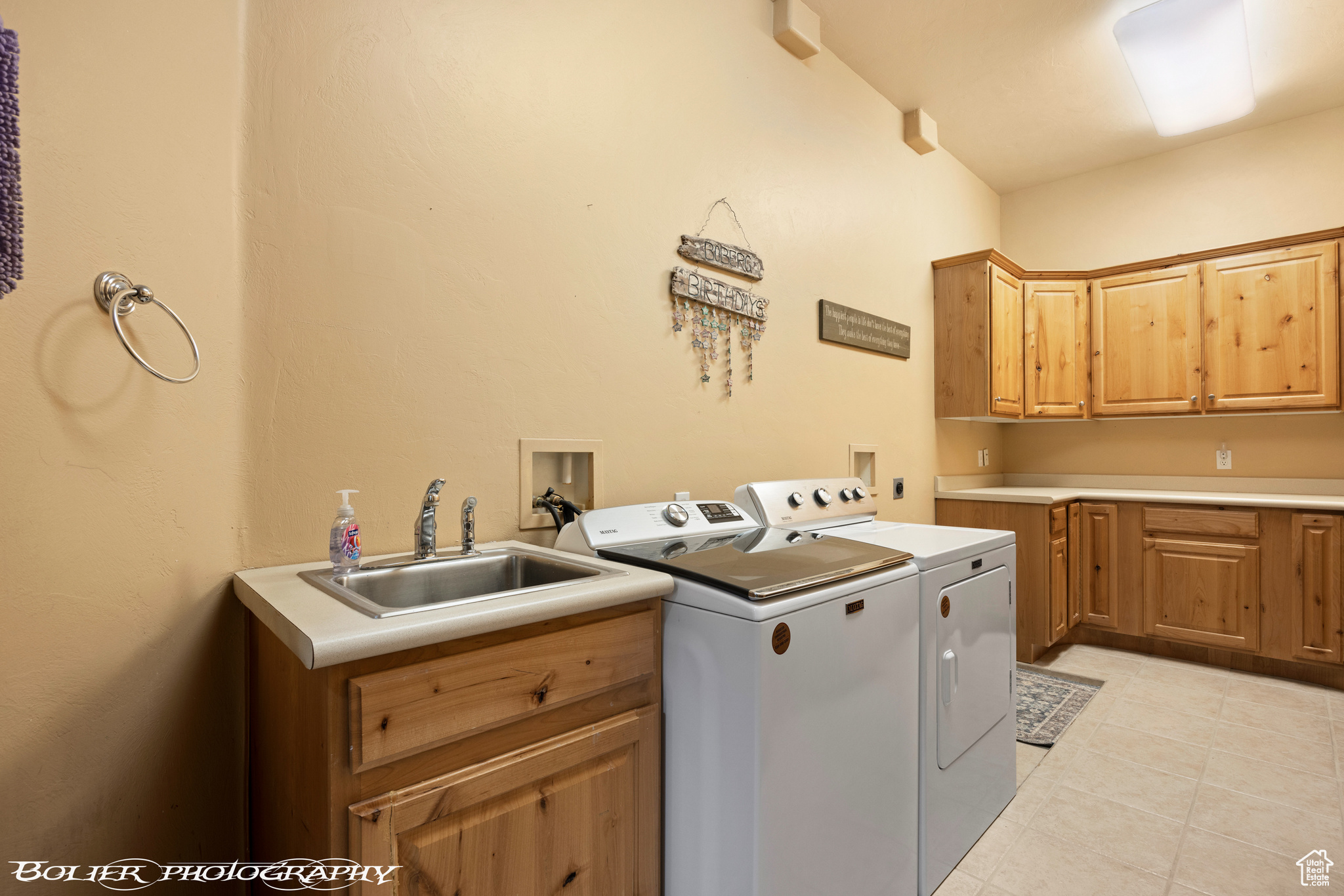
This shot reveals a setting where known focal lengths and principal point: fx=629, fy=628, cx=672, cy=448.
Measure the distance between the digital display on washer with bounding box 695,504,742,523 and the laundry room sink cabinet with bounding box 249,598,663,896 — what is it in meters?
0.66

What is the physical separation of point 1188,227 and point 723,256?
3209 mm

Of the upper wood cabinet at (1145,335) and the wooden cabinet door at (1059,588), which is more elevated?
the upper wood cabinet at (1145,335)

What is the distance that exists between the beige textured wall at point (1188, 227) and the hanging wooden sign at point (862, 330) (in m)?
1.67

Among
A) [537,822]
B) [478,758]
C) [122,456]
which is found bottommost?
[537,822]

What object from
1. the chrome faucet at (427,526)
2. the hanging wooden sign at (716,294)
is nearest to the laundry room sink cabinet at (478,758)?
the chrome faucet at (427,526)

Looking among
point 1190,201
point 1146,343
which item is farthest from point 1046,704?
point 1190,201

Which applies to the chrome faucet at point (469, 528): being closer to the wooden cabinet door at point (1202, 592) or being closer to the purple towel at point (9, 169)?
the purple towel at point (9, 169)

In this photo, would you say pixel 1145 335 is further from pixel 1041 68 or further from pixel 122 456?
pixel 122 456

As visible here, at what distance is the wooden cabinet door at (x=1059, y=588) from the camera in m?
3.10

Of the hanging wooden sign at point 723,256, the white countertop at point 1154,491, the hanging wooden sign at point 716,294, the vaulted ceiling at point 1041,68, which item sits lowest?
the white countertop at point 1154,491

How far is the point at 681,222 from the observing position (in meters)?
2.06

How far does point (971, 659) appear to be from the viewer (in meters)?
1.71

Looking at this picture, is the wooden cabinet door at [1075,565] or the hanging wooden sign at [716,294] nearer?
the hanging wooden sign at [716,294]

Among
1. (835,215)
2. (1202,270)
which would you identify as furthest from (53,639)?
(1202,270)
